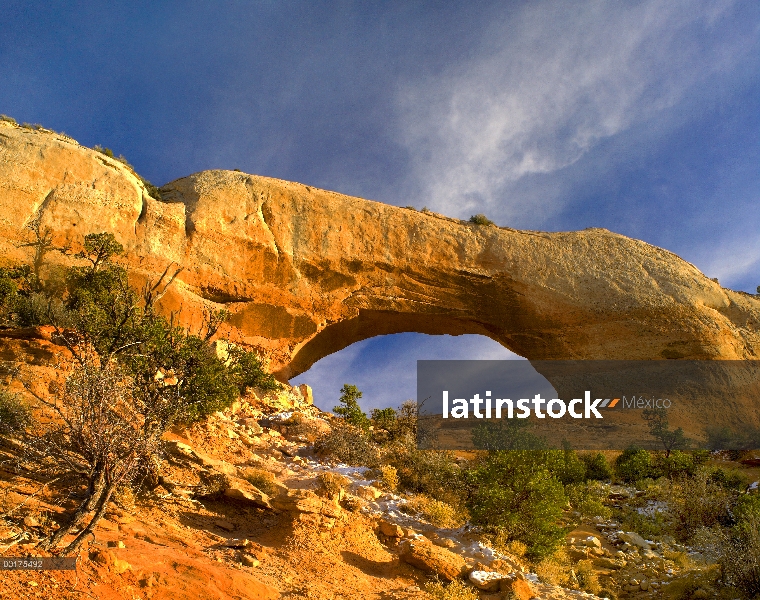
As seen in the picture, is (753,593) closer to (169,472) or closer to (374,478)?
(374,478)

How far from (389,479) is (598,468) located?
10509 mm

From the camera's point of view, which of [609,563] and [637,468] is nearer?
[609,563]

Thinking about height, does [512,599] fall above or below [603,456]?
below

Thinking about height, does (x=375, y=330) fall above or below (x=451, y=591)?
above

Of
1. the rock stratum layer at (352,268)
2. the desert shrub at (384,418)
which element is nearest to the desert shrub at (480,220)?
the rock stratum layer at (352,268)

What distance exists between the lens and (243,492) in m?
8.88

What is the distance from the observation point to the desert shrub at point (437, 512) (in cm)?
962

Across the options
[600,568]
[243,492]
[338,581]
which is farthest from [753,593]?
[243,492]

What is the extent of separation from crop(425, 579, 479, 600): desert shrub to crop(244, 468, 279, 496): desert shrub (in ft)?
12.0

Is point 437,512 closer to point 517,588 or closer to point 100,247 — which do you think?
point 517,588

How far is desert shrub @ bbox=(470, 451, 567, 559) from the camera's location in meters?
9.73

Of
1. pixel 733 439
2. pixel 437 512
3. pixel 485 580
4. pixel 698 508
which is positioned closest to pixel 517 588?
pixel 485 580

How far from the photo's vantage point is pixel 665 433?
66.5 ft

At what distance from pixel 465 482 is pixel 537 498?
1944 millimetres
